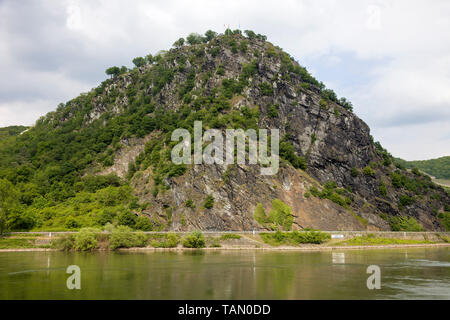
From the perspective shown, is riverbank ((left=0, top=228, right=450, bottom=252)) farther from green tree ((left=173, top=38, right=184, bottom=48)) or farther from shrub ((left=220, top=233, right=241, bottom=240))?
green tree ((left=173, top=38, right=184, bottom=48))

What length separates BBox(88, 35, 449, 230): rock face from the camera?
103 meters

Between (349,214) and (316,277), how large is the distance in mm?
67738

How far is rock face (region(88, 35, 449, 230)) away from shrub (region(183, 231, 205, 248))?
908cm

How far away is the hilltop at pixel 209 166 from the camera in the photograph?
101875 millimetres

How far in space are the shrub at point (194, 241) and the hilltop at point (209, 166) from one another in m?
9.17

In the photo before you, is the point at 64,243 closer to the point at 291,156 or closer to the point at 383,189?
the point at 291,156

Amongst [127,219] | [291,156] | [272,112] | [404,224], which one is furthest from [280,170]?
[127,219]

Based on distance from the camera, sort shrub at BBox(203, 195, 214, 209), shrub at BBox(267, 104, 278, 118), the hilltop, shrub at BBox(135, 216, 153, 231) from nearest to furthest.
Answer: shrub at BBox(135, 216, 153, 231) → shrub at BBox(203, 195, 214, 209) → the hilltop → shrub at BBox(267, 104, 278, 118)

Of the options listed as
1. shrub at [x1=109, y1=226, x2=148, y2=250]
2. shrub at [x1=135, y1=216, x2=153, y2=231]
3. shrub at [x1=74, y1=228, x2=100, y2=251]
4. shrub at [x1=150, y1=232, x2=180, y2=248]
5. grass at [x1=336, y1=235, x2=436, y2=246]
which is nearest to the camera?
shrub at [x1=74, y1=228, x2=100, y2=251]

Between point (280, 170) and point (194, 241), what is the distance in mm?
37940

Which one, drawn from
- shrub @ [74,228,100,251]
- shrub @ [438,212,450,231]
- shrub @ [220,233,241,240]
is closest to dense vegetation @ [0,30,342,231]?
shrub @ [220,233,241,240]

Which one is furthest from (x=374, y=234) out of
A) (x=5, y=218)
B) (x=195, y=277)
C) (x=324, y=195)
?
(x=5, y=218)

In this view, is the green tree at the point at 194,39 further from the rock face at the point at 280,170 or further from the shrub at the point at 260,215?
the shrub at the point at 260,215

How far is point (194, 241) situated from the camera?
286ft
